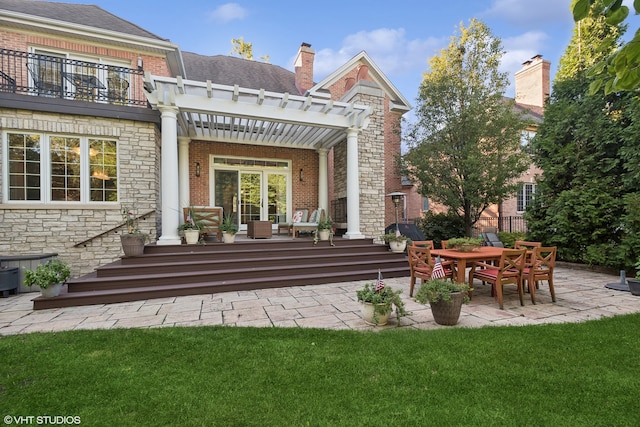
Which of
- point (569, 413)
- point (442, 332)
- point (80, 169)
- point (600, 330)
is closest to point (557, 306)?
point (600, 330)

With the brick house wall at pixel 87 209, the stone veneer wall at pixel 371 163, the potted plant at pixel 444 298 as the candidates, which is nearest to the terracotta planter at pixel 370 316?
the potted plant at pixel 444 298

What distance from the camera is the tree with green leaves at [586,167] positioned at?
7.00 meters

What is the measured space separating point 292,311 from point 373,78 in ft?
40.0

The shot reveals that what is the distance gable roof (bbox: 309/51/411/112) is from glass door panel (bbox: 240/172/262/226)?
5.08m

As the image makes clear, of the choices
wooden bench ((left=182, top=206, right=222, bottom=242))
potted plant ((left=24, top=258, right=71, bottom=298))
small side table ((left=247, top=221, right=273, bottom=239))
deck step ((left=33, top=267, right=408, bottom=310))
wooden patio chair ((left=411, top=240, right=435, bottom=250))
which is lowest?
deck step ((left=33, top=267, right=408, bottom=310))

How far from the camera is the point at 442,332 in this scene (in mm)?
3490

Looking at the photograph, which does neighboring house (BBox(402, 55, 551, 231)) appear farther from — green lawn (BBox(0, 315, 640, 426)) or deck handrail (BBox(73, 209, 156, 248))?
green lawn (BBox(0, 315, 640, 426))

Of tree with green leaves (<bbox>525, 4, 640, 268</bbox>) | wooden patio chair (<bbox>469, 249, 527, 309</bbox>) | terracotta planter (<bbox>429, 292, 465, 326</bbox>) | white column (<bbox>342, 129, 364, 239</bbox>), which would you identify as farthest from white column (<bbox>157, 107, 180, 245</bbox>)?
tree with green leaves (<bbox>525, 4, 640, 268</bbox>)

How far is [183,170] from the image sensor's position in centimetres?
895

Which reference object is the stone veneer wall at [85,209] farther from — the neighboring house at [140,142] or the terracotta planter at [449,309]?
the terracotta planter at [449,309]

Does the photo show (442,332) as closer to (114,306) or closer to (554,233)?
(114,306)

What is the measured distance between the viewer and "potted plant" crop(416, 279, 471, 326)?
372 centimetres

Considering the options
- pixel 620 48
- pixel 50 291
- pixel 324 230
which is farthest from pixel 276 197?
pixel 620 48

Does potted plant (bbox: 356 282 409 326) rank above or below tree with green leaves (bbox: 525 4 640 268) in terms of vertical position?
below
